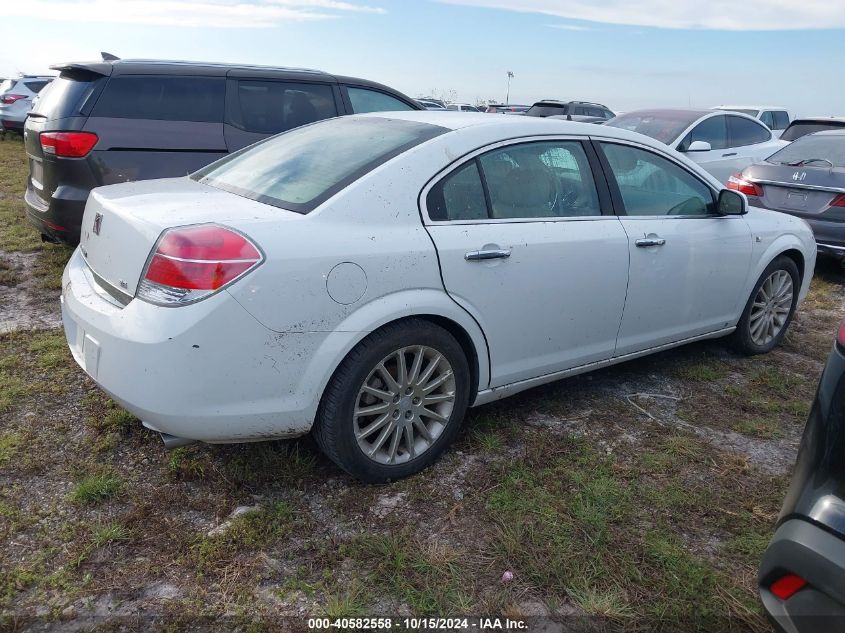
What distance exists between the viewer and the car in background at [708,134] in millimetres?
8312

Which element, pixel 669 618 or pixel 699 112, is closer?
pixel 669 618

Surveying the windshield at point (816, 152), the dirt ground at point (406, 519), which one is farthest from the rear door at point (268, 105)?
the windshield at point (816, 152)

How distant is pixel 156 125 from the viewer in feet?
17.0

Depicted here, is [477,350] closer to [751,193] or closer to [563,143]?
[563,143]

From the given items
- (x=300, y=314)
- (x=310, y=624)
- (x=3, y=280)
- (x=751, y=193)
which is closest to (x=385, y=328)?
(x=300, y=314)

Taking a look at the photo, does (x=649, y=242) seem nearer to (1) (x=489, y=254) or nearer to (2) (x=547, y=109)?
(1) (x=489, y=254)

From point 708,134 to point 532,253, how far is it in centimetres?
669

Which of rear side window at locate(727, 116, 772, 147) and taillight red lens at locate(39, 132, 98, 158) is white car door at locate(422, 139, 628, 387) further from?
rear side window at locate(727, 116, 772, 147)

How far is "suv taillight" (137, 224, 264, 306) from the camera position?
239 cm

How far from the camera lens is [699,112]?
8703 millimetres

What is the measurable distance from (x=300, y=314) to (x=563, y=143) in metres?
1.74

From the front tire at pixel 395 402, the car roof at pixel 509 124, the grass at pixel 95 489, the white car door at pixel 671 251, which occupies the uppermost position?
the car roof at pixel 509 124

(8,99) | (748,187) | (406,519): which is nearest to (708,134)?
(748,187)

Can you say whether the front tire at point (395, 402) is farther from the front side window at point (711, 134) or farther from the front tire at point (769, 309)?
the front side window at point (711, 134)
